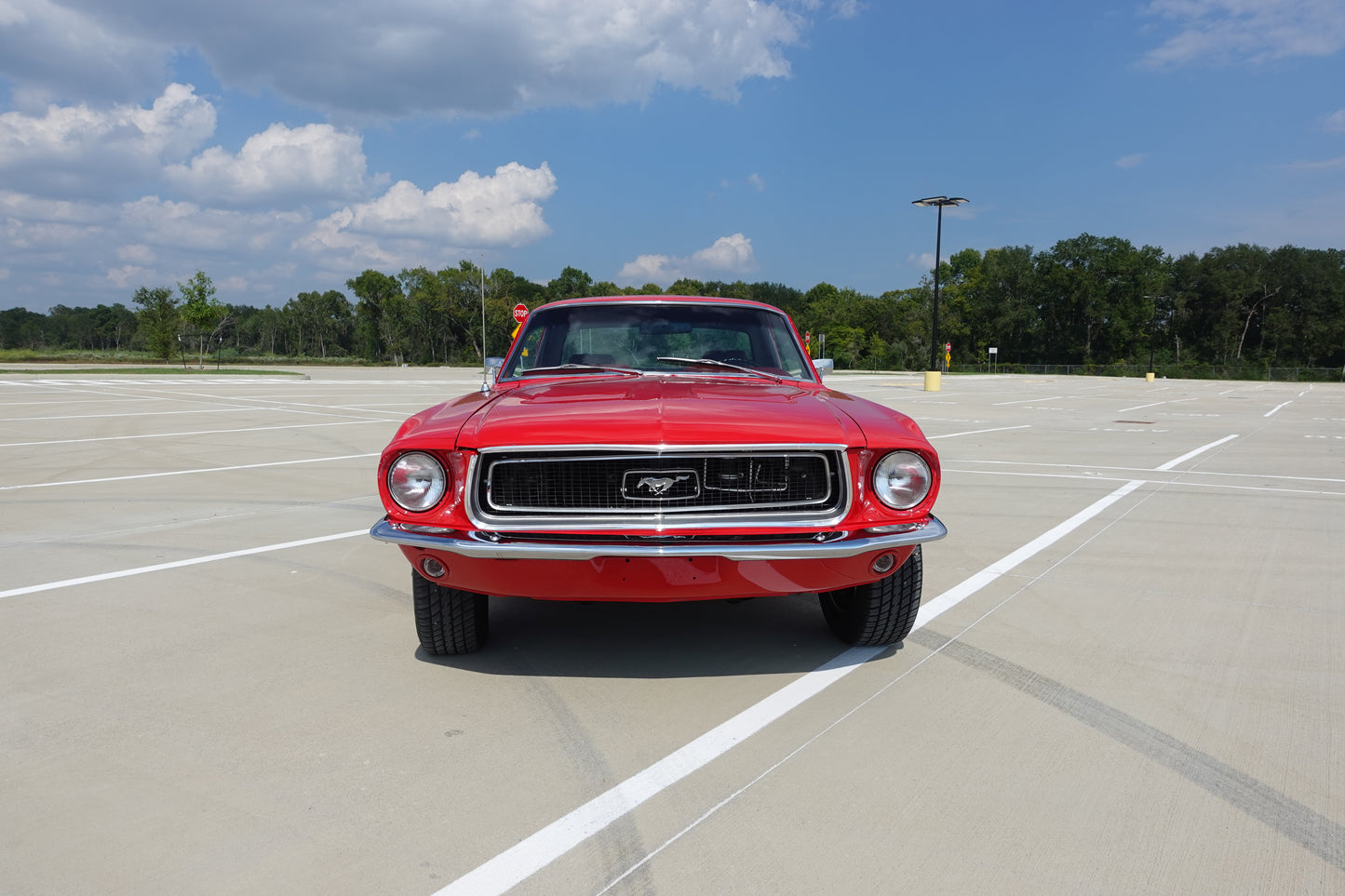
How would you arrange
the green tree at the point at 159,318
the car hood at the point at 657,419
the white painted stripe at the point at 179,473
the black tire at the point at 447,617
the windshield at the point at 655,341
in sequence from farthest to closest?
the green tree at the point at 159,318, the white painted stripe at the point at 179,473, the windshield at the point at 655,341, the black tire at the point at 447,617, the car hood at the point at 657,419

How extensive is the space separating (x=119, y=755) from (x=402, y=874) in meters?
1.23

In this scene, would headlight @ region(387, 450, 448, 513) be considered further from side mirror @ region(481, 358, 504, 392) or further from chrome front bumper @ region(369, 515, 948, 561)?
side mirror @ region(481, 358, 504, 392)

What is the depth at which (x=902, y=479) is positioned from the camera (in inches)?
123

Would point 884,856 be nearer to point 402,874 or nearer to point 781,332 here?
point 402,874

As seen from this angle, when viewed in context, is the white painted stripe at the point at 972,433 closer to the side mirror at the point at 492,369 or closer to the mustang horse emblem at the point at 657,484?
the side mirror at the point at 492,369

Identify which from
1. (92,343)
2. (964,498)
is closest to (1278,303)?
(964,498)

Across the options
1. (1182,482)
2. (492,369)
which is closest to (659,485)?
(492,369)

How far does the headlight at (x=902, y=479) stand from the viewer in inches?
122

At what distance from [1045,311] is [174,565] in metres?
101

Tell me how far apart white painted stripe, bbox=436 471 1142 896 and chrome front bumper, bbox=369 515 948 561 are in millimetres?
569

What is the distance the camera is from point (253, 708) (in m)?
3.01

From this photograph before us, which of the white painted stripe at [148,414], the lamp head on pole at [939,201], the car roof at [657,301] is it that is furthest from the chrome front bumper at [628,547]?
the lamp head on pole at [939,201]

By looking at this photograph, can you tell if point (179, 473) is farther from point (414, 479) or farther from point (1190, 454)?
point (1190, 454)

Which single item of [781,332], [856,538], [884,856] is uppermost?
[781,332]
